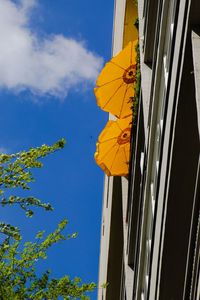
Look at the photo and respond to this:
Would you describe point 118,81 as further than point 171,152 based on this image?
Yes

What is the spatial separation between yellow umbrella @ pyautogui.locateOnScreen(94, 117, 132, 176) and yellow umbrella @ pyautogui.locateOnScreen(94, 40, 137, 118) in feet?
1.99

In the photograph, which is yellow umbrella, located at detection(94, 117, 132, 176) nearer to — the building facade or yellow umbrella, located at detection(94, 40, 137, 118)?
yellow umbrella, located at detection(94, 40, 137, 118)

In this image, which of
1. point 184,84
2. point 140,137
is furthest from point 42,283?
point 184,84

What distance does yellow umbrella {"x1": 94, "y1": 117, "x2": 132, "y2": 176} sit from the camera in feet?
72.8

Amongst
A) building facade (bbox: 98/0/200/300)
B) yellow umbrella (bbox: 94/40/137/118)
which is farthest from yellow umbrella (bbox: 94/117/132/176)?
building facade (bbox: 98/0/200/300)

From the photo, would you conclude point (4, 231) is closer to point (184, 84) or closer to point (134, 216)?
point (134, 216)

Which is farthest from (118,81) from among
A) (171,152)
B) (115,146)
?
(171,152)

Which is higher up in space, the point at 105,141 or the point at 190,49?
the point at 105,141

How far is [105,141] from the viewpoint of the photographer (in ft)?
73.5

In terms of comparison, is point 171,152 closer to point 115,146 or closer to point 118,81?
point 118,81

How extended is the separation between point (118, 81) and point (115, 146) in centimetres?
237

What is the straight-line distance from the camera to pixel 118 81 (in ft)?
70.8

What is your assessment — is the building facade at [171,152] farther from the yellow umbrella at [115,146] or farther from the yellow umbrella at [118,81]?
the yellow umbrella at [115,146]

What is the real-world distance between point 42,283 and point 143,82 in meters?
6.70
